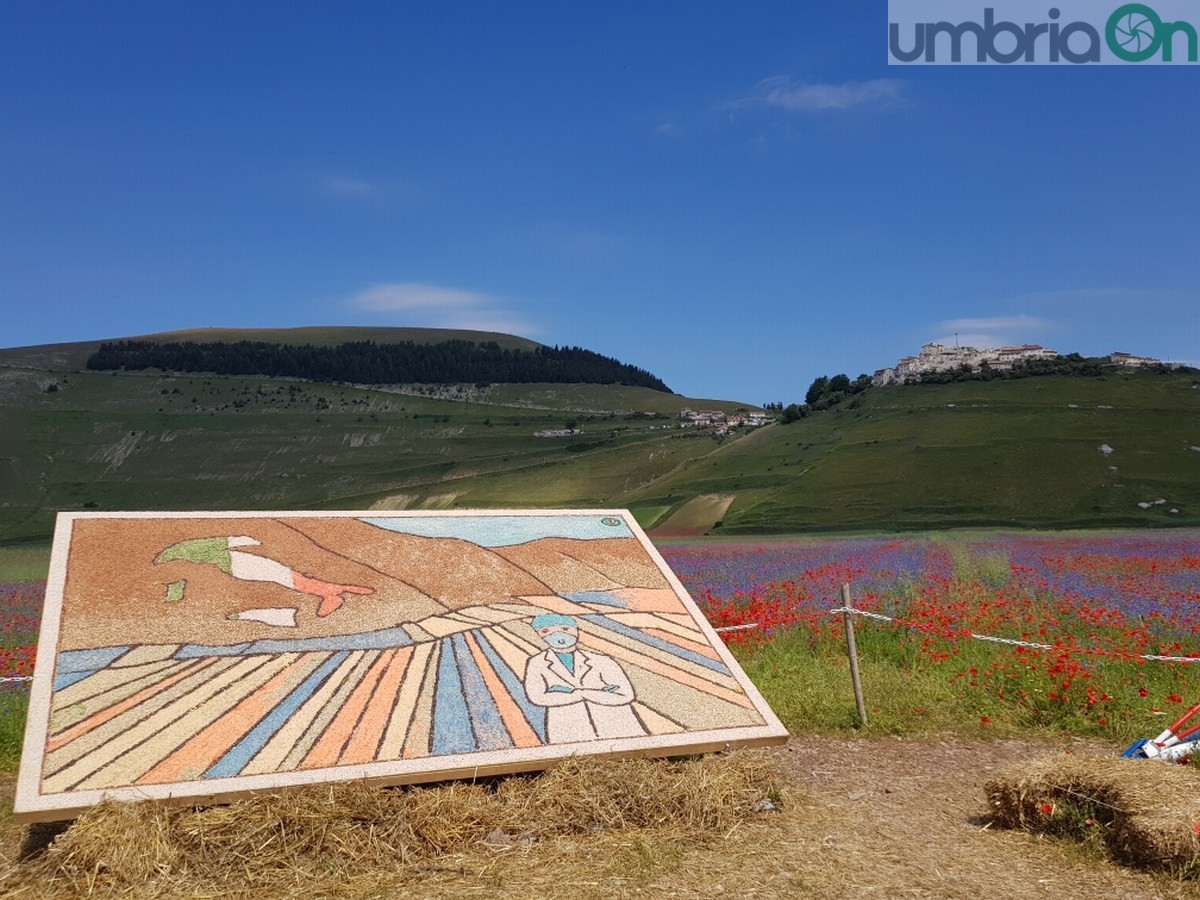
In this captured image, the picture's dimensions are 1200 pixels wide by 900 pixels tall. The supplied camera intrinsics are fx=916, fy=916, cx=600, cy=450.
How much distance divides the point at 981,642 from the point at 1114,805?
5.48 m

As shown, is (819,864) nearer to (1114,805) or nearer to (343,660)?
(1114,805)

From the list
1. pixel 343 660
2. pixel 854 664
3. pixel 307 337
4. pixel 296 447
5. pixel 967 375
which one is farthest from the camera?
pixel 307 337

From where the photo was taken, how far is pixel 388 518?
8484 mm

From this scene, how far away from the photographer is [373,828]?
5535 mm

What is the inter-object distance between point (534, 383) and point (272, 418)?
49251mm

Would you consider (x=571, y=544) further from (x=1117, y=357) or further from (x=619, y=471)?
(x=1117, y=357)

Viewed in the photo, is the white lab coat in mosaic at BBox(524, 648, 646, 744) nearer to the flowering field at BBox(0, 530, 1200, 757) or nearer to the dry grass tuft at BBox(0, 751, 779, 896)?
the dry grass tuft at BBox(0, 751, 779, 896)

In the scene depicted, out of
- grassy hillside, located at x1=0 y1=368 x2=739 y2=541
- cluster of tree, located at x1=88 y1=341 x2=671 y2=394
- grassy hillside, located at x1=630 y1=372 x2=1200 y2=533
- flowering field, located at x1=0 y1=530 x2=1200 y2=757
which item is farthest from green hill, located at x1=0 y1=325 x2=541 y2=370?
flowering field, located at x1=0 y1=530 x2=1200 y2=757

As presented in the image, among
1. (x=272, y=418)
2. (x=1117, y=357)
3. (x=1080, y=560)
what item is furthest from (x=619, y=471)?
(x=1080, y=560)

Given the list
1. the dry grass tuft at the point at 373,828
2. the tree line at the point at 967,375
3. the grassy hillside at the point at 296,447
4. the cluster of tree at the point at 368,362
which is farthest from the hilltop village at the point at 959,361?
the dry grass tuft at the point at 373,828

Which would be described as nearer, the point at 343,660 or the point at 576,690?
the point at 343,660

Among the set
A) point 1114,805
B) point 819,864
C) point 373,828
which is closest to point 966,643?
point 1114,805

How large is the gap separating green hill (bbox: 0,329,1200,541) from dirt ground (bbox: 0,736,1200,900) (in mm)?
41996

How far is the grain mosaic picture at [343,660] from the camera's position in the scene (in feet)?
18.2
